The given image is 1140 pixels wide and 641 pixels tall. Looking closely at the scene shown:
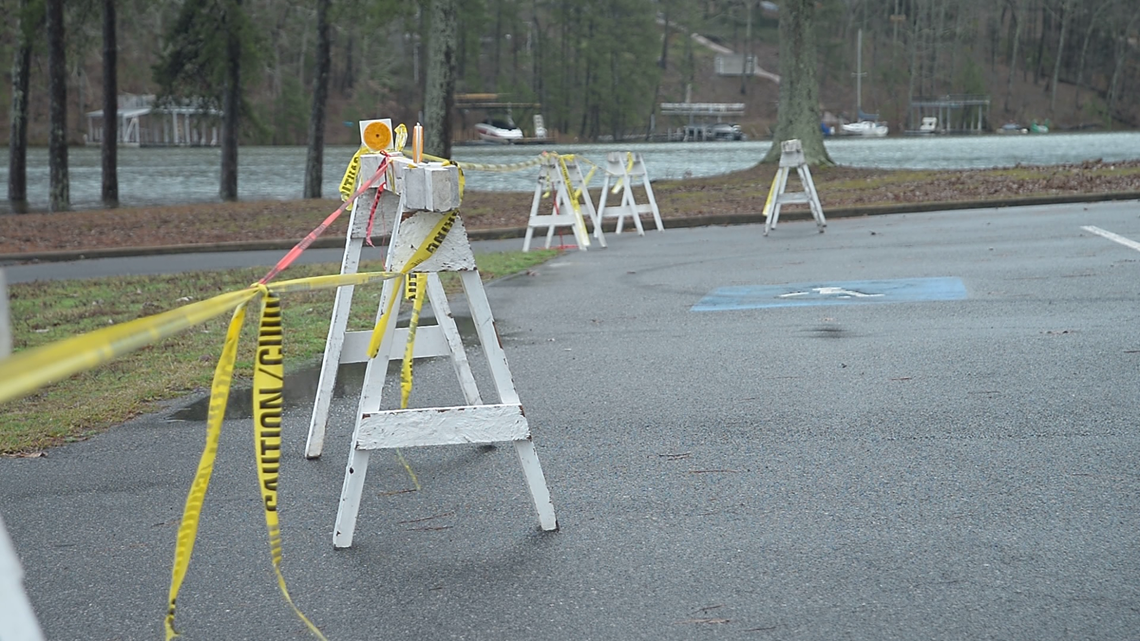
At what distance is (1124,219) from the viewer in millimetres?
16594

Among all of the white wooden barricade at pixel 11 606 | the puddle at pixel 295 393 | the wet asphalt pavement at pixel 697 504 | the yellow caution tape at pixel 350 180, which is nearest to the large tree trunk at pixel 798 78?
the wet asphalt pavement at pixel 697 504

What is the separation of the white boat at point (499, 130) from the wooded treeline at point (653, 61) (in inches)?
84.5

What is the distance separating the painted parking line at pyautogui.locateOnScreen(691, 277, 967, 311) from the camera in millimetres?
10852

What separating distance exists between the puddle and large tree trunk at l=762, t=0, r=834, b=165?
25394mm

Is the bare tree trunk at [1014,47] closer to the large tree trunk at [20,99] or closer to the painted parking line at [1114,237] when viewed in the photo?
the large tree trunk at [20,99]

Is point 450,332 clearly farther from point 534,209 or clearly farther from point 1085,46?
point 1085,46

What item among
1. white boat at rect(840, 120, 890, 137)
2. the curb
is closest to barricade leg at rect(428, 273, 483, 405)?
the curb

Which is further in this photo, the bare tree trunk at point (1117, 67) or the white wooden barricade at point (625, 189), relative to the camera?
the bare tree trunk at point (1117, 67)

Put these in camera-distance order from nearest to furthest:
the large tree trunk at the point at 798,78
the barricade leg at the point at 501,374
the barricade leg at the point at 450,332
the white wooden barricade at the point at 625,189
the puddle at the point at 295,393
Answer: the barricade leg at the point at 501,374
the barricade leg at the point at 450,332
the puddle at the point at 295,393
the white wooden barricade at the point at 625,189
the large tree trunk at the point at 798,78

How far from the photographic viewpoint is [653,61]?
4513 inches

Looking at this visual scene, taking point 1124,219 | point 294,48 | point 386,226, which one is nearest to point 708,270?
point 1124,219

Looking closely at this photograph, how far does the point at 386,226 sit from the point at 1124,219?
12.8 m

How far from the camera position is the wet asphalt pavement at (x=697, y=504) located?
14.1 ft

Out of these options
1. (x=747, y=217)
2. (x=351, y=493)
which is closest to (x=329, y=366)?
(x=351, y=493)
